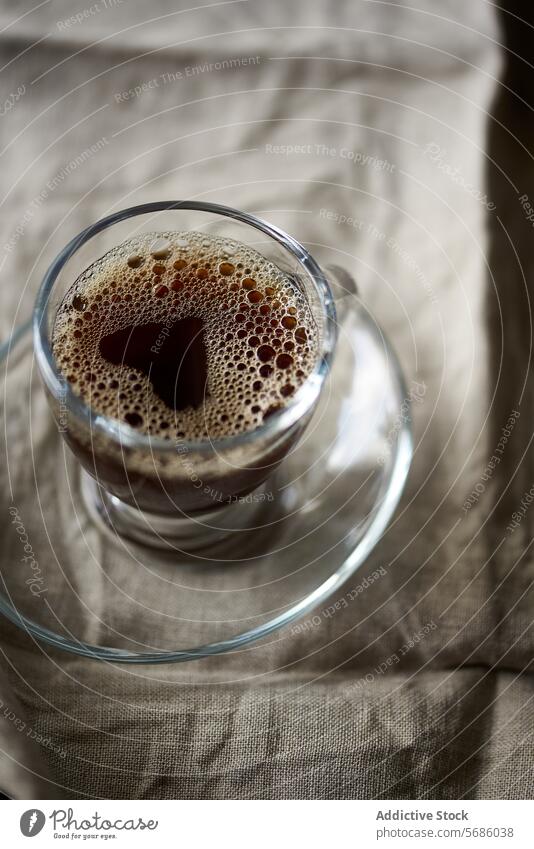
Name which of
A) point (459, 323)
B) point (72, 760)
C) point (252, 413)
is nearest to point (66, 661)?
point (72, 760)

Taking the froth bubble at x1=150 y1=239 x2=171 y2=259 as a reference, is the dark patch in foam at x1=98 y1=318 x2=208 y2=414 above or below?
below

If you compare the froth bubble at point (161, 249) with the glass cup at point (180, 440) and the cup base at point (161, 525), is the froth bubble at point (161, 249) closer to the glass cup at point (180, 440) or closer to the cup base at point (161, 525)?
the glass cup at point (180, 440)

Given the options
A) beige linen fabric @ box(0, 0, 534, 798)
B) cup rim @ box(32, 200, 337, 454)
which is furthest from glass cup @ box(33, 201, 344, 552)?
beige linen fabric @ box(0, 0, 534, 798)

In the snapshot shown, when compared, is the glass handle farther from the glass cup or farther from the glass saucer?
the glass cup
